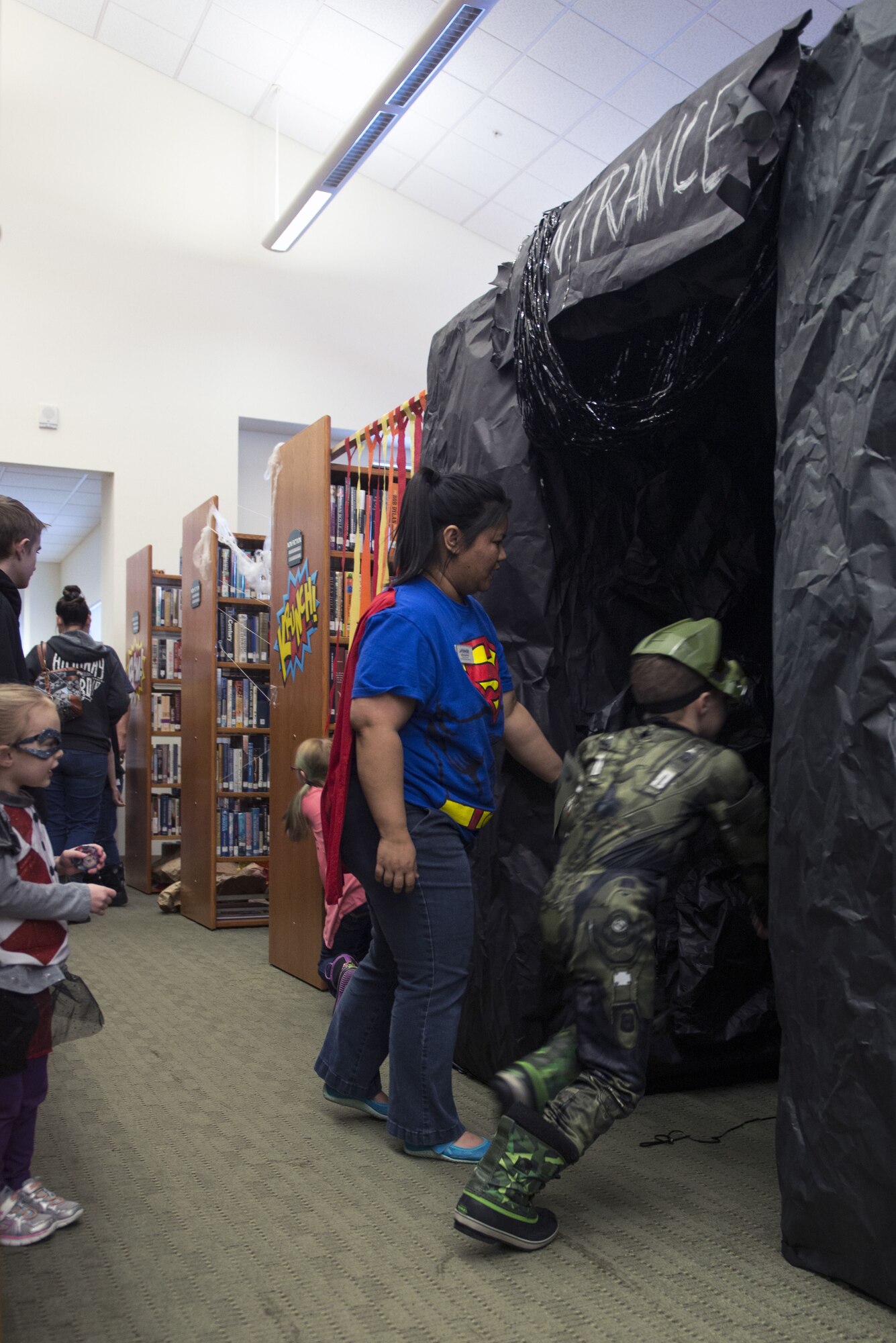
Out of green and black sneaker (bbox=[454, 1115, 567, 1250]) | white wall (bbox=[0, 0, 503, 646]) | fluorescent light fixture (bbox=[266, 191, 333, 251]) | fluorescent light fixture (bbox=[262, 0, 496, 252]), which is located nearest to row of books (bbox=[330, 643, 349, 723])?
green and black sneaker (bbox=[454, 1115, 567, 1250])

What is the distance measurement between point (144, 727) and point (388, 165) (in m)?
3.95

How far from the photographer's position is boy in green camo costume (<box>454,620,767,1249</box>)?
1636mm

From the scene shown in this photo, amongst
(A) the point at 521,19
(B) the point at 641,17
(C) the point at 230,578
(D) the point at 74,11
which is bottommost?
(C) the point at 230,578

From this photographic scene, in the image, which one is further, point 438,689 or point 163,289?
point 163,289

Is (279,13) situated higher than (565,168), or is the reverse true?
(279,13)

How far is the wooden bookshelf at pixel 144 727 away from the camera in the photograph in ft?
18.9

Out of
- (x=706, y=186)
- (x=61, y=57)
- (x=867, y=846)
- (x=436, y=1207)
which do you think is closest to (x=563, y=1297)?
(x=436, y=1207)

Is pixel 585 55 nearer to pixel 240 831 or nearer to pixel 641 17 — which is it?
pixel 641 17

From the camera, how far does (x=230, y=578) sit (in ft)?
16.2

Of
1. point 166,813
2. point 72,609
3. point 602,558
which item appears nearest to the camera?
point 602,558

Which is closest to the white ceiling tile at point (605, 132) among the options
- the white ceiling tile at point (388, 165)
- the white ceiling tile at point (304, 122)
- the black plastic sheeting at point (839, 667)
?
the white ceiling tile at point (388, 165)

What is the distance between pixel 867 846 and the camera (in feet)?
4.79

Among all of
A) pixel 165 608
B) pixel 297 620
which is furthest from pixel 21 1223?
pixel 165 608

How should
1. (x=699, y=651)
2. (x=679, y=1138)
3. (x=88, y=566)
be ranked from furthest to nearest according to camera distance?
(x=88, y=566) → (x=679, y=1138) → (x=699, y=651)
